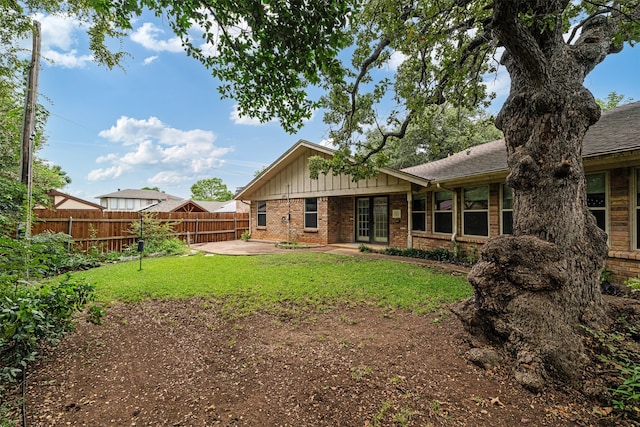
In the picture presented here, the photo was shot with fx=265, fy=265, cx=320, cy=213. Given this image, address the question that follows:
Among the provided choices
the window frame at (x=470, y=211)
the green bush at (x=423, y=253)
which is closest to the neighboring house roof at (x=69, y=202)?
the green bush at (x=423, y=253)

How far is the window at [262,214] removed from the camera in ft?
50.2

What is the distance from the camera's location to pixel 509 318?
2.83 m

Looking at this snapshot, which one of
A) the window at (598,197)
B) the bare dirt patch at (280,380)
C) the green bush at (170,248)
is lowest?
the bare dirt patch at (280,380)

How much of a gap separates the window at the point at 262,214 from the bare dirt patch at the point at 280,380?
11.6 metres

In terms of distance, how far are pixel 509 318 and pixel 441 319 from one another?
43.0 inches

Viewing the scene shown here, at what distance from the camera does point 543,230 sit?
118 inches

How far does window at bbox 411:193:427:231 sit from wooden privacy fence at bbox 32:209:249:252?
1089 cm

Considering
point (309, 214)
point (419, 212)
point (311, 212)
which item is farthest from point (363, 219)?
point (419, 212)

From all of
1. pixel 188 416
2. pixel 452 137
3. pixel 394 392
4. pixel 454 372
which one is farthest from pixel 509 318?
pixel 452 137

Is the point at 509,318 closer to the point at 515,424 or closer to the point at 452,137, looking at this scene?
the point at 515,424

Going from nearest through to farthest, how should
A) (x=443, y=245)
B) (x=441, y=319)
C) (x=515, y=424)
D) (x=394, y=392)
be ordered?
(x=515, y=424)
(x=394, y=392)
(x=441, y=319)
(x=443, y=245)

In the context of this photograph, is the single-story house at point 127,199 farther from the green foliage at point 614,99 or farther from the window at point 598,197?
the green foliage at point 614,99

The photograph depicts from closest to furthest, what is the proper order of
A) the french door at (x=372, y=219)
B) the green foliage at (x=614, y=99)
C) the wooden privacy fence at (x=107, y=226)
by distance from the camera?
the wooden privacy fence at (x=107, y=226) < the french door at (x=372, y=219) < the green foliage at (x=614, y=99)

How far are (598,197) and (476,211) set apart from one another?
2807 mm
